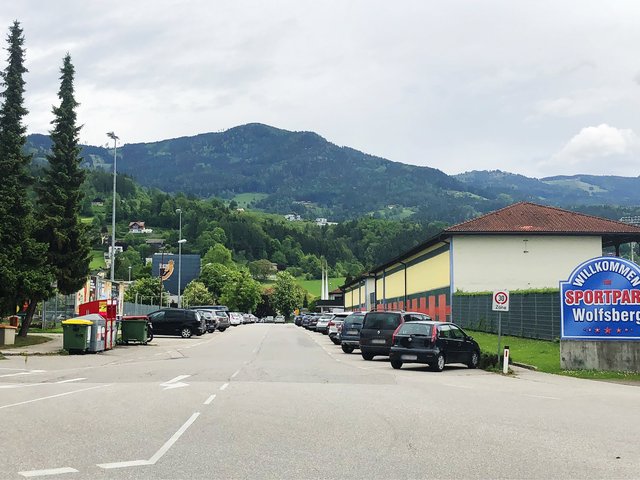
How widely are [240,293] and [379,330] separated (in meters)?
116

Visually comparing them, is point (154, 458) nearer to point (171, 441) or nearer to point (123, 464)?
point (123, 464)

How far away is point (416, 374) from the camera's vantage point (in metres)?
21.8

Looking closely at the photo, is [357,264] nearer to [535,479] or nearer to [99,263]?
[99,263]

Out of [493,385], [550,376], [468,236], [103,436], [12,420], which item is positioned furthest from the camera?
[468,236]

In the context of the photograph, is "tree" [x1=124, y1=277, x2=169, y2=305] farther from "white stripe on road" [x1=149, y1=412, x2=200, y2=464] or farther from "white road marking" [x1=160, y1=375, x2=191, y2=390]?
"white stripe on road" [x1=149, y1=412, x2=200, y2=464]

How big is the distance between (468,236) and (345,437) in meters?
40.4

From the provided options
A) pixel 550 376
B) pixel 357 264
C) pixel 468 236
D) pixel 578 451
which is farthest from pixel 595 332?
pixel 357 264

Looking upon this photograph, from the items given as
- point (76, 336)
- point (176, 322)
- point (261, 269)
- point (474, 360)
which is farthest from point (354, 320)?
point (261, 269)

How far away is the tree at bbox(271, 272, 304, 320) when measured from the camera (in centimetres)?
16525

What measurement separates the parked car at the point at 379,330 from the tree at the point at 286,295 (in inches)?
5400

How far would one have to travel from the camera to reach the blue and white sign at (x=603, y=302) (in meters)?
22.8

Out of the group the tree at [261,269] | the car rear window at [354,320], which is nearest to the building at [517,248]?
the car rear window at [354,320]

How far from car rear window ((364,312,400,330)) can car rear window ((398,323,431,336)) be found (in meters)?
4.06

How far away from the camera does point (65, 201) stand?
3731cm
